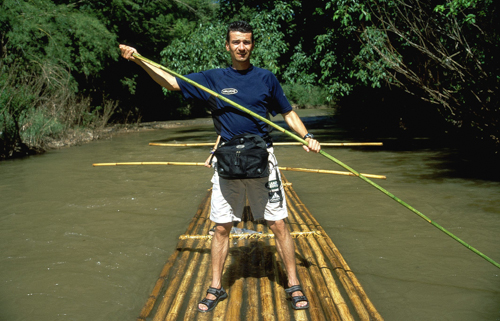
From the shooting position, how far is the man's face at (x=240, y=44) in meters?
2.49

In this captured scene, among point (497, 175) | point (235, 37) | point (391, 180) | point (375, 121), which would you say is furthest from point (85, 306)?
point (375, 121)

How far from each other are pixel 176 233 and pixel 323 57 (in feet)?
23.5

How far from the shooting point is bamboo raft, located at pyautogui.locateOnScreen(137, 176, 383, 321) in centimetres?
256

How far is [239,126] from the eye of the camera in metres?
2.58

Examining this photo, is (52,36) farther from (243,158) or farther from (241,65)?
(243,158)

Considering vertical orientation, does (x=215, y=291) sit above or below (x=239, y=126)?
below

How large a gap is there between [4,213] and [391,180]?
5428 millimetres

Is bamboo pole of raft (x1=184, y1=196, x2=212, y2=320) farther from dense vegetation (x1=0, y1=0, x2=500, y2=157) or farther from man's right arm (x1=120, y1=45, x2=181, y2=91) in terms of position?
dense vegetation (x1=0, y1=0, x2=500, y2=157)

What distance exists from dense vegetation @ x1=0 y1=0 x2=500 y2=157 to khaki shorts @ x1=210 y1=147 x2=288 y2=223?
5087 mm

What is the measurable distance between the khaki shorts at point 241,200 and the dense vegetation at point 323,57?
16.7 ft

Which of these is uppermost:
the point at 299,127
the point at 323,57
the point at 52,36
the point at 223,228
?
the point at 52,36

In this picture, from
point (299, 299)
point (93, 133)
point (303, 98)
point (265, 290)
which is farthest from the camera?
point (303, 98)

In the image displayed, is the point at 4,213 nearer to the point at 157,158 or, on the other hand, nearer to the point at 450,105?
the point at 157,158

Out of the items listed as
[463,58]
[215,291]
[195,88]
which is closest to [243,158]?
[195,88]
